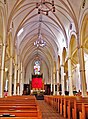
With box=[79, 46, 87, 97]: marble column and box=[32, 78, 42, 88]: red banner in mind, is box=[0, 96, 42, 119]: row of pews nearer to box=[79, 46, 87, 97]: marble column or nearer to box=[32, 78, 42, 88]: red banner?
box=[79, 46, 87, 97]: marble column

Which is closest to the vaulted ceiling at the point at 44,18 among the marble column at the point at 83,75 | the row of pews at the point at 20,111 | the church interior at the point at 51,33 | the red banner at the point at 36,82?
the church interior at the point at 51,33

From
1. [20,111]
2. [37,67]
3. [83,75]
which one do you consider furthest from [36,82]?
[20,111]

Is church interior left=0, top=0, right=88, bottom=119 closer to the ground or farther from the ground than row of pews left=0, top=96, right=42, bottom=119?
farther from the ground

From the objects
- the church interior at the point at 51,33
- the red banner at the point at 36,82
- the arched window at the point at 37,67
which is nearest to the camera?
the church interior at the point at 51,33

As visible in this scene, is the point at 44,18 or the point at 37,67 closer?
the point at 44,18

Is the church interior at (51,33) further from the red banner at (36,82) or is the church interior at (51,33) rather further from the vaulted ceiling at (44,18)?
the red banner at (36,82)

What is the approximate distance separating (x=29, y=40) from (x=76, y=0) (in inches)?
567

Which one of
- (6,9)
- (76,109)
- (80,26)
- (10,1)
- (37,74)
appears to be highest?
(10,1)

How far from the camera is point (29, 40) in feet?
96.3

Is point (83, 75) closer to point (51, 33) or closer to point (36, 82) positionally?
point (51, 33)

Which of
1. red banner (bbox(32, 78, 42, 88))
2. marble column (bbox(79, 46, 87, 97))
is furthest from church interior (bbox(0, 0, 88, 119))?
red banner (bbox(32, 78, 42, 88))

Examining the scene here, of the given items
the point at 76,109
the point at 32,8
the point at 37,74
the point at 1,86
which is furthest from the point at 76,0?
the point at 37,74

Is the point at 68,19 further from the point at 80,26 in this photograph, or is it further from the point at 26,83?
the point at 26,83

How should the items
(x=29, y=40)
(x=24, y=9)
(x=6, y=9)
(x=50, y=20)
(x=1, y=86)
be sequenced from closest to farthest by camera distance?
(x=1, y=86) → (x=6, y=9) → (x=24, y=9) → (x=50, y=20) → (x=29, y=40)
